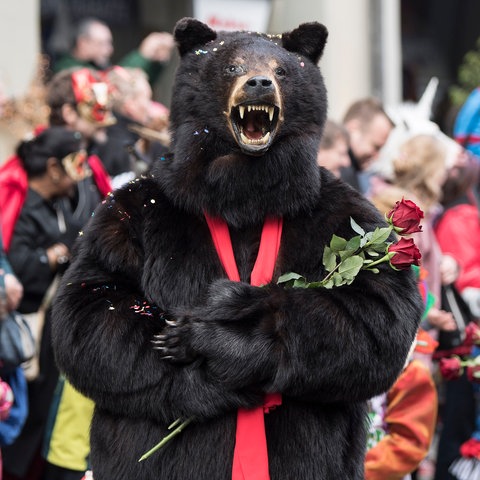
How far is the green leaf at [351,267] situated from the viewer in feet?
9.43

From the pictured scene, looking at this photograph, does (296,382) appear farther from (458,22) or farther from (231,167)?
(458,22)

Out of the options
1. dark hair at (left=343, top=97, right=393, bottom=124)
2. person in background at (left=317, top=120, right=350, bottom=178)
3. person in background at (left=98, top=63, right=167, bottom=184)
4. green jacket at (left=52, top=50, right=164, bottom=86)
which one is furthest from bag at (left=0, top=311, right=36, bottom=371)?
green jacket at (left=52, top=50, right=164, bottom=86)

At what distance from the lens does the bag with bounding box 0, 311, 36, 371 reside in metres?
4.44

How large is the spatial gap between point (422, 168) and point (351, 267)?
8.90 ft

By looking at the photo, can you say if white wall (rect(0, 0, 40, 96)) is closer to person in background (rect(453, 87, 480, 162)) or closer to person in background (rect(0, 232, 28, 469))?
person in background (rect(453, 87, 480, 162))

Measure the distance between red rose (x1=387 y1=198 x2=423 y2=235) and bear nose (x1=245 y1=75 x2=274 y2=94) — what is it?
20.2 inches

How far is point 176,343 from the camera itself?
2.86 m

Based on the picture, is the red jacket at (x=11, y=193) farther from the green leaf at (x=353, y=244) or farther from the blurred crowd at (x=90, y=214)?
the green leaf at (x=353, y=244)

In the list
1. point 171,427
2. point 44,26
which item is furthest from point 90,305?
point 44,26

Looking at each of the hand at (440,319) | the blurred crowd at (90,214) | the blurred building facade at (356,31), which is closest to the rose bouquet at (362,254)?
the blurred crowd at (90,214)

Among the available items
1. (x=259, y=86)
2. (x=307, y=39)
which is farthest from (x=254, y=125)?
(x=307, y=39)

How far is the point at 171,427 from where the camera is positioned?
289 cm

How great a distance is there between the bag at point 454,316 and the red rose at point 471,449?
0.49 metres

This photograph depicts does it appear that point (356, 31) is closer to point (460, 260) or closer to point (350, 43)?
point (350, 43)
